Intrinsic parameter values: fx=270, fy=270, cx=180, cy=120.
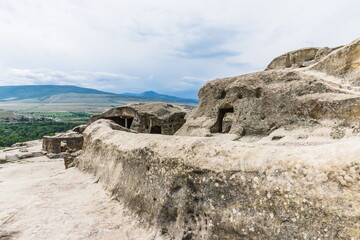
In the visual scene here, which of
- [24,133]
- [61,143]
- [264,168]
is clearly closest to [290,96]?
[264,168]

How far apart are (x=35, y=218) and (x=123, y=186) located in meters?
1.84

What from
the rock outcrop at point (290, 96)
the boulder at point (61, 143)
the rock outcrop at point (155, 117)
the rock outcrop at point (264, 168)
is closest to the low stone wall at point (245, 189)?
the rock outcrop at point (264, 168)

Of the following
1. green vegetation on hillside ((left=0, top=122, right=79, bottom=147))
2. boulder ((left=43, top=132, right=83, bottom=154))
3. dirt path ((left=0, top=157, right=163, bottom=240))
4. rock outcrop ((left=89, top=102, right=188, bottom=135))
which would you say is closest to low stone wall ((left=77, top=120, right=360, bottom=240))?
dirt path ((left=0, top=157, right=163, bottom=240))

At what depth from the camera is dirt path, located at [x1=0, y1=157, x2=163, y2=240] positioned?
187 inches

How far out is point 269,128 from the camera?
9367 millimetres

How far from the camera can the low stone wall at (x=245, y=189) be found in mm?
2959

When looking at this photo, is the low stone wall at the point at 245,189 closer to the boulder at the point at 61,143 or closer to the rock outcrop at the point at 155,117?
the rock outcrop at the point at 155,117

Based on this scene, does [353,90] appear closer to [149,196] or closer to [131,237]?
[149,196]

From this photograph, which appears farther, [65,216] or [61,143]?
[61,143]

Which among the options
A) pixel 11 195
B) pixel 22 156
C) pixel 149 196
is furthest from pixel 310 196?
pixel 22 156

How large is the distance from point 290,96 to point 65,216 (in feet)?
24.6

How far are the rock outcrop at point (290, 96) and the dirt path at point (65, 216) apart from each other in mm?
5801

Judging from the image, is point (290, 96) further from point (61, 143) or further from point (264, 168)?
point (61, 143)

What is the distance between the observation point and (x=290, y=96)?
9039 millimetres
